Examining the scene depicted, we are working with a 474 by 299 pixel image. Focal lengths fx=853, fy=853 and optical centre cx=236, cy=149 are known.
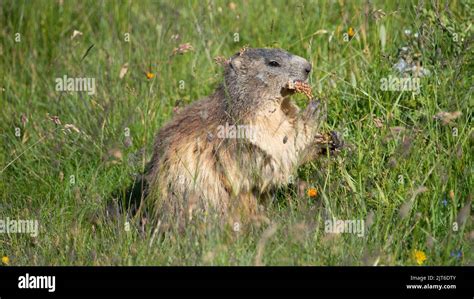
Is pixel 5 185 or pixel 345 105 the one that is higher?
pixel 345 105

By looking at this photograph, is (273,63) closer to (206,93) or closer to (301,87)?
(301,87)

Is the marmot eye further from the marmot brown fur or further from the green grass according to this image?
the green grass

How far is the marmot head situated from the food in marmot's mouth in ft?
0.13

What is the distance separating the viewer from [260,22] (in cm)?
848

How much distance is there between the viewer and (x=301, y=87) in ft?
20.7

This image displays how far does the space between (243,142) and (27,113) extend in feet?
9.12

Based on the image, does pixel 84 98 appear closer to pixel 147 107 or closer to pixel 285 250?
pixel 147 107

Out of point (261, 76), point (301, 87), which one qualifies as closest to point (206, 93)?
point (261, 76)

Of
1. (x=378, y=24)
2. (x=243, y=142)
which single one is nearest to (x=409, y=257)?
(x=243, y=142)

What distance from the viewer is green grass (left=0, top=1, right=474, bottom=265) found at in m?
→ 5.38

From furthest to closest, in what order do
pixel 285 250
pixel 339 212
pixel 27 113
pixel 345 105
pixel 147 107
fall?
pixel 27 113 → pixel 147 107 → pixel 345 105 → pixel 339 212 → pixel 285 250

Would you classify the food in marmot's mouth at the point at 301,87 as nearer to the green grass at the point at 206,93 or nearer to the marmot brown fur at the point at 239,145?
the marmot brown fur at the point at 239,145

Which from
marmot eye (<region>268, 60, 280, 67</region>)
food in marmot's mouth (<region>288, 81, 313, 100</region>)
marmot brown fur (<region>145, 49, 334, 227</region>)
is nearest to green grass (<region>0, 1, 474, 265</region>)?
marmot brown fur (<region>145, 49, 334, 227</region>)

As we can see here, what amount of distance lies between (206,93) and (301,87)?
1908 millimetres
